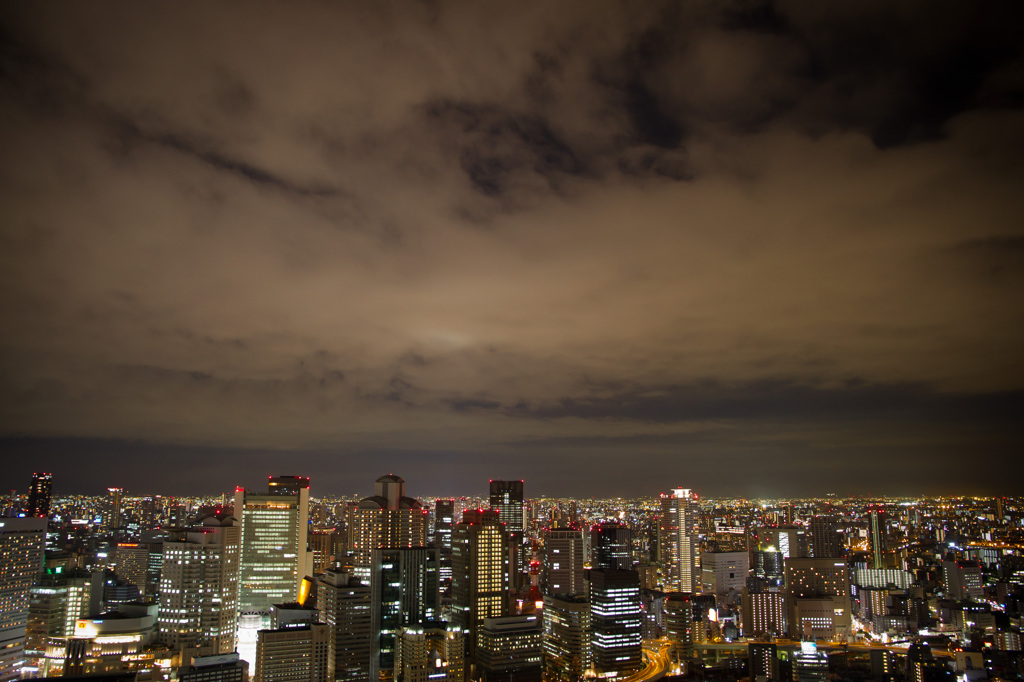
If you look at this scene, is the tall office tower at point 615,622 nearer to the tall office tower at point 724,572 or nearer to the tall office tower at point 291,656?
the tall office tower at point 291,656

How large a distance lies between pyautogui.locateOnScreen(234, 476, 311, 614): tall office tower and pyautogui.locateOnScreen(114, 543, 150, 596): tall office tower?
17.1ft

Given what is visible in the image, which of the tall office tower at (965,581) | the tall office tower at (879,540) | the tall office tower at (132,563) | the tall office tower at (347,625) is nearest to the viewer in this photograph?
the tall office tower at (347,625)

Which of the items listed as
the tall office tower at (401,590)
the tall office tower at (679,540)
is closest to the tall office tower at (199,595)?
the tall office tower at (401,590)

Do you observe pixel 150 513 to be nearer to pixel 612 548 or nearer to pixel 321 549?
pixel 321 549

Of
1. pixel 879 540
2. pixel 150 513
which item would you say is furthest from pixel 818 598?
pixel 150 513

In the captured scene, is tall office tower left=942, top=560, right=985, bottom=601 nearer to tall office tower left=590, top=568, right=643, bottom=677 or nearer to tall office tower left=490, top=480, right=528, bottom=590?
tall office tower left=590, top=568, right=643, bottom=677

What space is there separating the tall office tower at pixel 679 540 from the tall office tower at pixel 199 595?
2004cm

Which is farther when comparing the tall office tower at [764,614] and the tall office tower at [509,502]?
the tall office tower at [509,502]

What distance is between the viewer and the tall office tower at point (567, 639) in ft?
62.0

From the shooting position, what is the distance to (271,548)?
72.7ft

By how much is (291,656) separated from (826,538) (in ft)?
75.8

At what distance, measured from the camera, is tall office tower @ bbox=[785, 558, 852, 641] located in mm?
23141

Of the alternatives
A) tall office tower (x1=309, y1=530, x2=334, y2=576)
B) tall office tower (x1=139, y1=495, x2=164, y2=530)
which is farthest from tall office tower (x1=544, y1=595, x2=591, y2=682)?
tall office tower (x1=139, y1=495, x2=164, y2=530)

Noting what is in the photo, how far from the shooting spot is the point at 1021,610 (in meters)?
17.7
